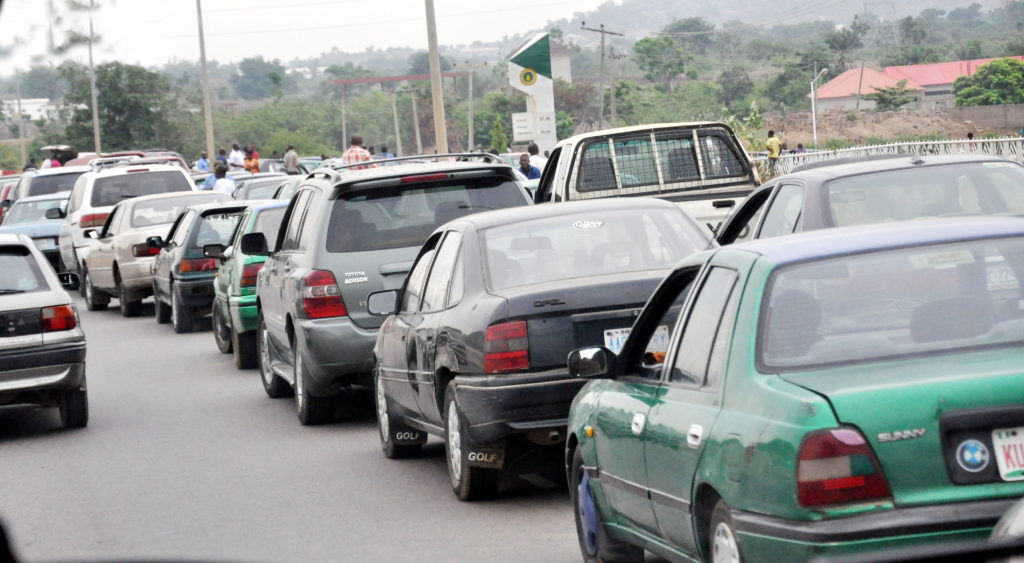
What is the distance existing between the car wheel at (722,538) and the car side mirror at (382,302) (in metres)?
5.42

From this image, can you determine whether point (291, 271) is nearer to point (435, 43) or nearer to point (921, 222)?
point (921, 222)

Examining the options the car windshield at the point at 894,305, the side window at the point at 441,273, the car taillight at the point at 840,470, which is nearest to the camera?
the car taillight at the point at 840,470

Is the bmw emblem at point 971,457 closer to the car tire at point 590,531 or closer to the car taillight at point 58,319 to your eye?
the car tire at point 590,531

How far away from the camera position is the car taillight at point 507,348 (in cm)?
818

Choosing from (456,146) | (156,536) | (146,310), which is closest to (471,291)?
(156,536)

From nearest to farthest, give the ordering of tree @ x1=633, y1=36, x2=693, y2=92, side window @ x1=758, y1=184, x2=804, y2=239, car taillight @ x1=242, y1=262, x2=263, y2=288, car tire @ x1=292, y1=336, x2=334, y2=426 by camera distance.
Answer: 1. side window @ x1=758, y1=184, x2=804, y2=239
2. car tire @ x1=292, y1=336, x2=334, y2=426
3. car taillight @ x1=242, y1=262, x2=263, y2=288
4. tree @ x1=633, y1=36, x2=693, y2=92

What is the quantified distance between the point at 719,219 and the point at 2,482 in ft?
24.7

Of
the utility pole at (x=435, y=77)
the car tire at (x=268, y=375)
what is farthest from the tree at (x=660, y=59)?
the car tire at (x=268, y=375)

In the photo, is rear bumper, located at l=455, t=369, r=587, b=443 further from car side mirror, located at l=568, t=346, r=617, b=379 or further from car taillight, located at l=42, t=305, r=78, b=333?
car taillight, located at l=42, t=305, r=78, b=333

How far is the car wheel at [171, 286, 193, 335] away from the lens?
2066 cm

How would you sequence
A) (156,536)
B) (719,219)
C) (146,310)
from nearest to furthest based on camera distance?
1. (156,536)
2. (719,219)
3. (146,310)

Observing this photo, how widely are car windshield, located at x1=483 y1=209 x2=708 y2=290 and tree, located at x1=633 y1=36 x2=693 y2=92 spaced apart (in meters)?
181

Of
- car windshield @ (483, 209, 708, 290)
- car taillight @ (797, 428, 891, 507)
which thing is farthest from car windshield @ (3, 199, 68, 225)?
car taillight @ (797, 428, 891, 507)

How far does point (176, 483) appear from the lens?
10.1m
